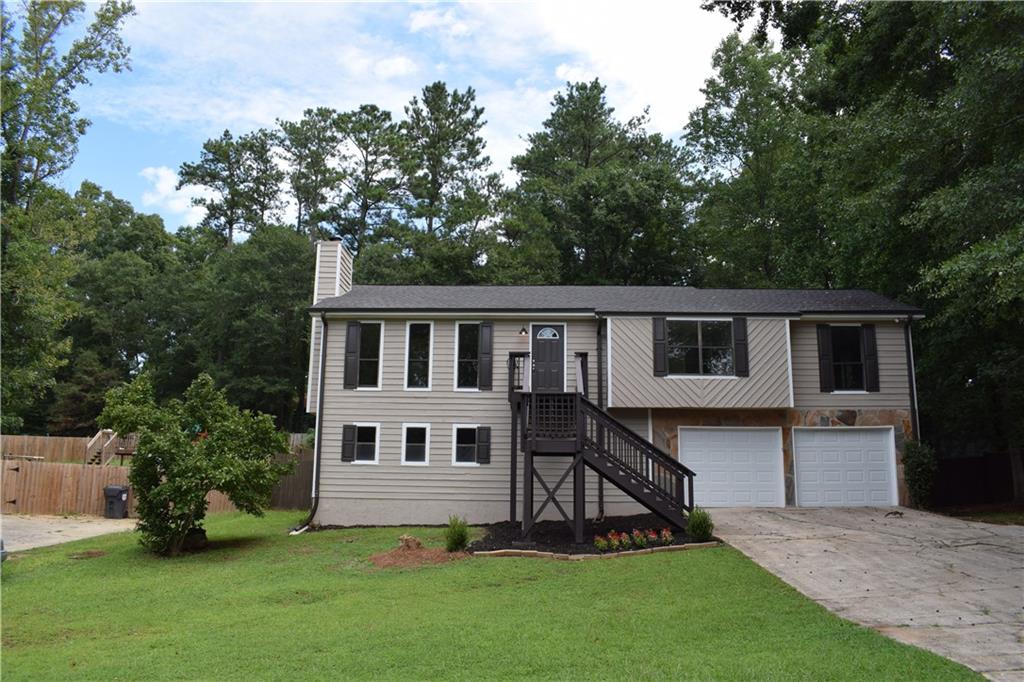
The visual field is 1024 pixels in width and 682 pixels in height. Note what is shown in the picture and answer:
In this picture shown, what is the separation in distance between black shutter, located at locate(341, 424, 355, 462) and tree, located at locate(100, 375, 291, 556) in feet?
7.41

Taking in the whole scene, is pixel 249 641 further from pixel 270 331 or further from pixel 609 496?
pixel 270 331

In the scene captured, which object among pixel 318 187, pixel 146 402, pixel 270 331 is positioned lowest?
pixel 146 402

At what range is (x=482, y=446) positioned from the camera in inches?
583

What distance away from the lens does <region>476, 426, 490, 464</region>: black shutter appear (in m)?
14.8

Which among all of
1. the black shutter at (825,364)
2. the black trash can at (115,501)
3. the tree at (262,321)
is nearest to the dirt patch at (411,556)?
the black shutter at (825,364)

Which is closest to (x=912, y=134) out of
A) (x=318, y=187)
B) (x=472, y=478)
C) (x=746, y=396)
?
(x=746, y=396)

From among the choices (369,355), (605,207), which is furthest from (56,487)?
(605,207)

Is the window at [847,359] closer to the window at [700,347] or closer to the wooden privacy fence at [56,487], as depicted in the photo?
the window at [700,347]

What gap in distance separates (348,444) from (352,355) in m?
2.04

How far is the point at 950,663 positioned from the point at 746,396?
30.4 feet

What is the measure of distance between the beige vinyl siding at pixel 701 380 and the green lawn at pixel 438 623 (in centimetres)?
472

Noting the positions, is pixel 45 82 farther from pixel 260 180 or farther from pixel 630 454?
pixel 260 180

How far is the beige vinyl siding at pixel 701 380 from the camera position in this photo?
14.3 meters

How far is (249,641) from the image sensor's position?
20.7ft
